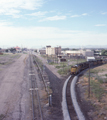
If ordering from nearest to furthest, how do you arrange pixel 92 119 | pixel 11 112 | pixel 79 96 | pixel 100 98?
pixel 92 119
pixel 11 112
pixel 100 98
pixel 79 96

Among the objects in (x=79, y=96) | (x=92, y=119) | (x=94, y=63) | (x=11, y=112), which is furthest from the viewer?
(x=94, y=63)

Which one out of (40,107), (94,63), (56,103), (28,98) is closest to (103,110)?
(56,103)

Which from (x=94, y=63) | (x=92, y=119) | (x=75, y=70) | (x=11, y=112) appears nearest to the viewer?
(x=92, y=119)

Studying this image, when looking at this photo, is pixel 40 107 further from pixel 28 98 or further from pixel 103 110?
pixel 103 110

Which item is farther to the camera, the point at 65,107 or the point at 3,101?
the point at 3,101

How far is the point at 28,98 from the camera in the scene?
634 inches

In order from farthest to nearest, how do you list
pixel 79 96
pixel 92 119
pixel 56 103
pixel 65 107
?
pixel 79 96 < pixel 56 103 < pixel 65 107 < pixel 92 119

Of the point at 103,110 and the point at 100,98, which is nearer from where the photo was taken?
the point at 103,110

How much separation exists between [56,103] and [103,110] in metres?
4.30

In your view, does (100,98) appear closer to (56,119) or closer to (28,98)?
(56,119)

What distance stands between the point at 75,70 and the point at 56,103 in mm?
15142

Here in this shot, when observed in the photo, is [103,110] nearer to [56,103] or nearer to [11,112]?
[56,103]

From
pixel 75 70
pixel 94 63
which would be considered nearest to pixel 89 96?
pixel 75 70

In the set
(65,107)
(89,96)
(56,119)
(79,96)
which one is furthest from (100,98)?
(56,119)
